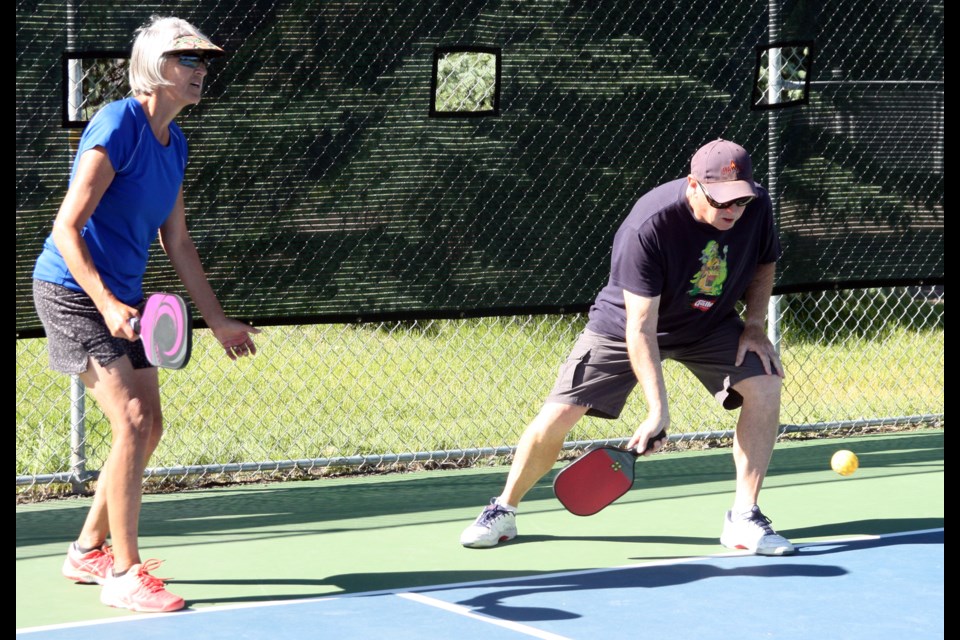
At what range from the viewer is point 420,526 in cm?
631

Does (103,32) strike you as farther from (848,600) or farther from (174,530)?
(848,600)

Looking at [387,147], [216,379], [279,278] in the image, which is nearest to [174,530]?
[279,278]

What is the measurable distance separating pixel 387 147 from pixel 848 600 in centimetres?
296

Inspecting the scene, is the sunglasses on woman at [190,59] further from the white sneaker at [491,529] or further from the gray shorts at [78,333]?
the white sneaker at [491,529]

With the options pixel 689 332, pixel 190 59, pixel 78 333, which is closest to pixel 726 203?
pixel 689 332

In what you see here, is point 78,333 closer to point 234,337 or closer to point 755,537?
point 234,337

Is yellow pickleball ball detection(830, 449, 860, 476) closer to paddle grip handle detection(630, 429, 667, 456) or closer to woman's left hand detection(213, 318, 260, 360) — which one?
paddle grip handle detection(630, 429, 667, 456)

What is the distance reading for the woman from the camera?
4.70 metres

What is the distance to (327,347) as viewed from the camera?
10477 mm

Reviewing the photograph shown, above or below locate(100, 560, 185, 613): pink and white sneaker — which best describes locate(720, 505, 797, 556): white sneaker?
above

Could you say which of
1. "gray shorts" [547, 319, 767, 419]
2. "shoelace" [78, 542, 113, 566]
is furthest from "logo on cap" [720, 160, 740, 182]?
"shoelace" [78, 542, 113, 566]

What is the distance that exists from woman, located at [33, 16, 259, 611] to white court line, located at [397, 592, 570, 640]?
0.76 meters

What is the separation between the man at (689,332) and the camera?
217 inches
